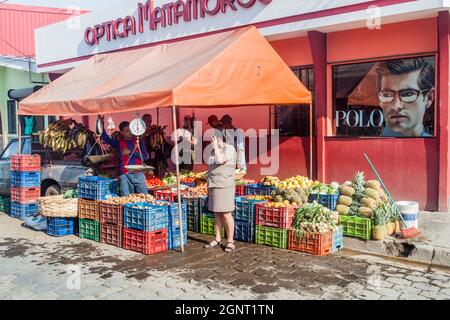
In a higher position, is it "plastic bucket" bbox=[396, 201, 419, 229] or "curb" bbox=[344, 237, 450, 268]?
"plastic bucket" bbox=[396, 201, 419, 229]

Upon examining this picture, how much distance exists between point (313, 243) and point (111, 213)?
10.4 ft

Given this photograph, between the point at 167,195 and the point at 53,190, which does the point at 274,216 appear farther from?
the point at 53,190

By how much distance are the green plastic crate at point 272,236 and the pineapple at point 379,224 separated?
1.35 meters

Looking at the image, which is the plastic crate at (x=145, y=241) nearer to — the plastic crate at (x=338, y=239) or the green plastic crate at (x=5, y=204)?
the plastic crate at (x=338, y=239)

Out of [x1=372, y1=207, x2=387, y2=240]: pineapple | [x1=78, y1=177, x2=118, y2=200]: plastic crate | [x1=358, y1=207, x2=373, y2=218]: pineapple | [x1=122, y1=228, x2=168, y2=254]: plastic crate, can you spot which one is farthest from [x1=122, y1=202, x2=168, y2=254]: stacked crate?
[x1=372, y1=207, x2=387, y2=240]: pineapple

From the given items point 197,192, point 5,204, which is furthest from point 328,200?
point 5,204

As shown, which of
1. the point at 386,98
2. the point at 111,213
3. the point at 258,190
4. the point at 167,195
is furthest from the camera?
the point at 386,98

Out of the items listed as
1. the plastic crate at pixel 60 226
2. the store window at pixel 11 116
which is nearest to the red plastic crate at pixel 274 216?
the plastic crate at pixel 60 226

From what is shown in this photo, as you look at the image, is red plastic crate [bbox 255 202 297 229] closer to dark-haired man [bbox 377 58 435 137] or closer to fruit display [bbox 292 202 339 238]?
fruit display [bbox 292 202 339 238]

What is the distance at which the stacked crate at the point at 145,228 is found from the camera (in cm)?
683

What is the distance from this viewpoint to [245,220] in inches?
298

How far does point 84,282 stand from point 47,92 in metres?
5.57

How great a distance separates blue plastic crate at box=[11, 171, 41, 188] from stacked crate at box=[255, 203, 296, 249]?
497 cm

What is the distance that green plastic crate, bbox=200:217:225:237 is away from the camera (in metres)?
8.03
